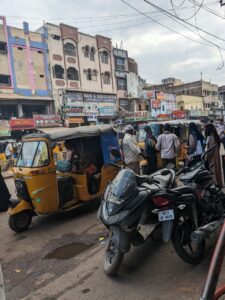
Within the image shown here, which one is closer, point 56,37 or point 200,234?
point 200,234

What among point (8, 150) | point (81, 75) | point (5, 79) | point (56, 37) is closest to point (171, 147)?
point (8, 150)

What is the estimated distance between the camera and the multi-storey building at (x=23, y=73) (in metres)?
29.4

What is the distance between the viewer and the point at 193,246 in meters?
4.10

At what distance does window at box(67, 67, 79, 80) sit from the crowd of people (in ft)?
89.6

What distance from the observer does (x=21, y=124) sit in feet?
93.5

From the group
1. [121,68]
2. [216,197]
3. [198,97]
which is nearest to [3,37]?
[121,68]

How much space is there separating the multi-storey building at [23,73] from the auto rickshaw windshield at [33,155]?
24.5 m

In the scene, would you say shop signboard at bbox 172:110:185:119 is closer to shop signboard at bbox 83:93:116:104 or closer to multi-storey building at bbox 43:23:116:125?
multi-storey building at bbox 43:23:116:125

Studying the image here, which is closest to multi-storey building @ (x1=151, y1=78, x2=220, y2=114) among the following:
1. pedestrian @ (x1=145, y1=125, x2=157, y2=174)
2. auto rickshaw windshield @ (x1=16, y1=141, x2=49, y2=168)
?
pedestrian @ (x1=145, y1=125, x2=157, y2=174)

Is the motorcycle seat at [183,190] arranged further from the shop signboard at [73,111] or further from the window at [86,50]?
the window at [86,50]

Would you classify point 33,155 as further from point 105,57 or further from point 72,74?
point 105,57

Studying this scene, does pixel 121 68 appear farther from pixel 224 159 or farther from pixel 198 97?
pixel 224 159

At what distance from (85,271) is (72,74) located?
34.0 meters

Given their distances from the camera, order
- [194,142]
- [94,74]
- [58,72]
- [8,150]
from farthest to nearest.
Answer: [94,74] < [58,72] < [8,150] < [194,142]
